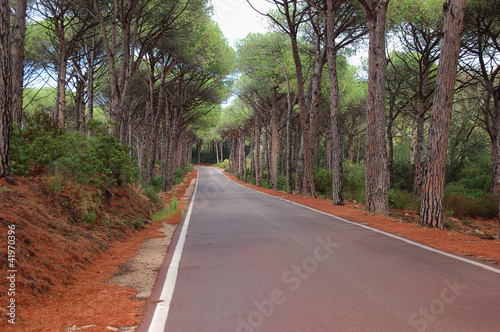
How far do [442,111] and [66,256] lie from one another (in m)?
9.67

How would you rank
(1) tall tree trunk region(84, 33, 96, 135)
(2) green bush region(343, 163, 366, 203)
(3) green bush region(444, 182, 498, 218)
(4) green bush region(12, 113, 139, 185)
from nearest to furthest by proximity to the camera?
(4) green bush region(12, 113, 139, 185) < (3) green bush region(444, 182, 498, 218) < (1) tall tree trunk region(84, 33, 96, 135) < (2) green bush region(343, 163, 366, 203)

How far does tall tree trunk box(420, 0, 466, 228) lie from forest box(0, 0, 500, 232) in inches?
1.1

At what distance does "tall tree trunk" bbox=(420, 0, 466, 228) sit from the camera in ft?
32.9

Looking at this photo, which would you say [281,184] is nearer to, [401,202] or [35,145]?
[401,202]

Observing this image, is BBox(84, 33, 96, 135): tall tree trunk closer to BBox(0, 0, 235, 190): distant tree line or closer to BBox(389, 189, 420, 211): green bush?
BBox(0, 0, 235, 190): distant tree line

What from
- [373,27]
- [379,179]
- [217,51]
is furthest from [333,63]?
[217,51]

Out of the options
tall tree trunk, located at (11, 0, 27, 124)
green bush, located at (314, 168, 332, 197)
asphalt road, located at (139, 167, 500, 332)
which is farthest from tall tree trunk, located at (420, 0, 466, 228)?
green bush, located at (314, 168, 332, 197)

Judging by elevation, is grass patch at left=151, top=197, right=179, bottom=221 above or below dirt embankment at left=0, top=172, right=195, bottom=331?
below

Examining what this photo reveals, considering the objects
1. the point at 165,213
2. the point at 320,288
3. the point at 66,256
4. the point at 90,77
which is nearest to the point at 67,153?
the point at 66,256

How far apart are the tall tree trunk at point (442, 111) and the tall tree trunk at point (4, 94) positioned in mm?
10377

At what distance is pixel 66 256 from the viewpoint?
19.2 ft

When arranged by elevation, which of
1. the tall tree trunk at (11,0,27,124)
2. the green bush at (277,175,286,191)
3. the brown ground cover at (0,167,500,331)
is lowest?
the green bush at (277,175,286,191)

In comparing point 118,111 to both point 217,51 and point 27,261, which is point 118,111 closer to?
point 27,261

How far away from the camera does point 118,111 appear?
47.9 feet
